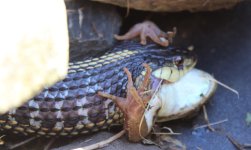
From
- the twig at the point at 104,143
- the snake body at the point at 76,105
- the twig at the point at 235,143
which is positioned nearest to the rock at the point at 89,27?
the snake body at the point at 76,105

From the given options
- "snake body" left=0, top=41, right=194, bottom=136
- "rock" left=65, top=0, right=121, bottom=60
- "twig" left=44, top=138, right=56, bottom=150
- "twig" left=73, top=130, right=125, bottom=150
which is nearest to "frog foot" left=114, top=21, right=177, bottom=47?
"rock" left=65, top=0, right=121, bottom=60

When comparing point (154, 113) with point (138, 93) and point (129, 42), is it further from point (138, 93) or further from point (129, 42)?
point (129, 42)

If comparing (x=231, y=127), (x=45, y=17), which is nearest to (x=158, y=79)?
(x=231, y=127)

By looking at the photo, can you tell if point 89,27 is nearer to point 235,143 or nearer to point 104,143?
point 104,143

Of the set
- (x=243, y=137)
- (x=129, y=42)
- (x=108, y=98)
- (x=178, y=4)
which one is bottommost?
(x=243, y=137)

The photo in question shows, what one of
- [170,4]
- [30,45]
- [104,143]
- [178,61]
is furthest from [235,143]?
[30,45]

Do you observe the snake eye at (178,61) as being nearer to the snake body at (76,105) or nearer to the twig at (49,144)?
the snake body at (76,105)

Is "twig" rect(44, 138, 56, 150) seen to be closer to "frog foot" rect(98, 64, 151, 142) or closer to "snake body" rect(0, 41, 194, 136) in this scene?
"snake body" rect(0, 41, 194, 136)
